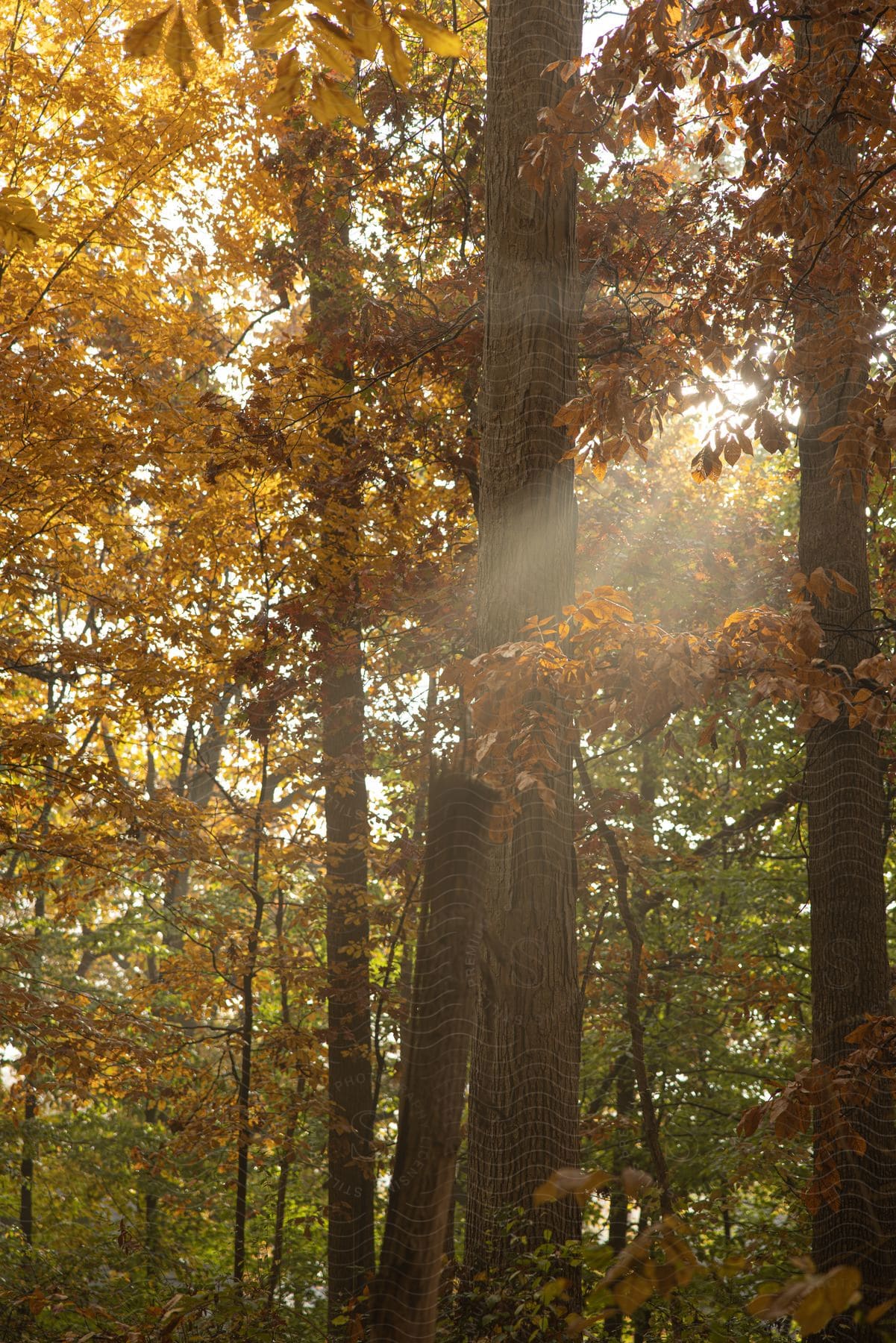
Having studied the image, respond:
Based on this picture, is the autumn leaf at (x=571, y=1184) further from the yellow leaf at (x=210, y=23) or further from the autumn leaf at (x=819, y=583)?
the autumn leaf at (x=819, y=583)

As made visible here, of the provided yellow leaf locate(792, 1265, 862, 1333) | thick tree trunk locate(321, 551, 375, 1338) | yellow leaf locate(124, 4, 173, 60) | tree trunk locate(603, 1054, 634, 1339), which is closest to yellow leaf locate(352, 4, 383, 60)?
yellow leaf locate(124, 4, 173, 60)

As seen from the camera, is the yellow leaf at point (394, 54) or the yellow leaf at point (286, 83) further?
the yellow leaf at point (286, 83)

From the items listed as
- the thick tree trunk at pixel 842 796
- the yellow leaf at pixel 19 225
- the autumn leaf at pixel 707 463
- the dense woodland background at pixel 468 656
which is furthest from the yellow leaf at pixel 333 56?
the thick tree trunk at pixel 842 796

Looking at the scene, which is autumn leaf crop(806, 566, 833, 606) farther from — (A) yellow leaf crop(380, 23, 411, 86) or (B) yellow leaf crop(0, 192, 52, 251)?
(B) yellow leaf crop(0, 192, 52, 251)

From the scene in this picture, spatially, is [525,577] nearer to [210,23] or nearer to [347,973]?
[210,23]

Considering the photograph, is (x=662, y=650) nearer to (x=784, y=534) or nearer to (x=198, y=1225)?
(x=784, y=534)

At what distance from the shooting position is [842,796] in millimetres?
5863

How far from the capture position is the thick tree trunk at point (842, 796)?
5191 millimetres

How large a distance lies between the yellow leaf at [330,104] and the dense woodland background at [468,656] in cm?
1

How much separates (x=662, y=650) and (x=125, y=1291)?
19.0ft

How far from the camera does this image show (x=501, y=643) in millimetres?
4238

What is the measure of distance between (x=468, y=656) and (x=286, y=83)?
3.52m

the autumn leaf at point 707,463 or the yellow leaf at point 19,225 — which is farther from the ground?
the autumn leaf at point 707,463

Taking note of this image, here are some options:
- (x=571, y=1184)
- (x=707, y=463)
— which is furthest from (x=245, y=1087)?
(x=571, y=1184)
